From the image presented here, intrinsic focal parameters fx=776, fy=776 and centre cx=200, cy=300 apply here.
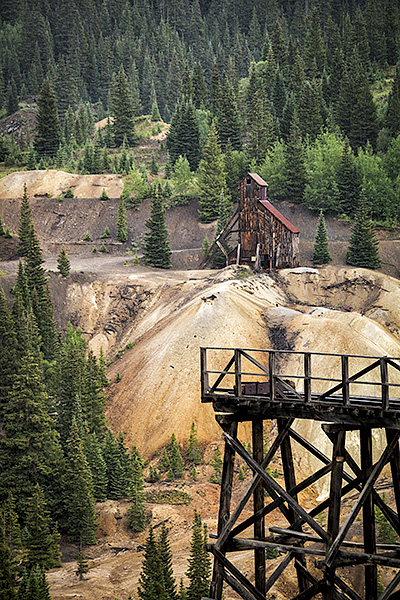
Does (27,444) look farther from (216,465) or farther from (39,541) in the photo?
(216,465)

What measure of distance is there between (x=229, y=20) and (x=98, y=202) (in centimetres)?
12305

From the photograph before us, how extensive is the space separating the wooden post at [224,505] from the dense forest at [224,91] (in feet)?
189

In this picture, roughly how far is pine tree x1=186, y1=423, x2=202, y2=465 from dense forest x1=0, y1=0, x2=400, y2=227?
37.9 metres

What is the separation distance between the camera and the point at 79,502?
36.2 meters

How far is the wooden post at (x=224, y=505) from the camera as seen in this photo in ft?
65.2

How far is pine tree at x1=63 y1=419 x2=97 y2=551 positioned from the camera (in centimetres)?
3616

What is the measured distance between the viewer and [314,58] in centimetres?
11644

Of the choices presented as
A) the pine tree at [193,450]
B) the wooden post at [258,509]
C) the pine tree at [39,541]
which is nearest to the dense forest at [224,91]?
the pine tree at [193,450]

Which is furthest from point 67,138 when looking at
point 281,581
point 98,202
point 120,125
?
point 281,581

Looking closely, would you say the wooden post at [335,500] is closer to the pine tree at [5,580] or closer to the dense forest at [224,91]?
the pine tree at [5,580]

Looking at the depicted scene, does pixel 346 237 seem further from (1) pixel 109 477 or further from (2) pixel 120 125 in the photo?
(2) pixel 120 125

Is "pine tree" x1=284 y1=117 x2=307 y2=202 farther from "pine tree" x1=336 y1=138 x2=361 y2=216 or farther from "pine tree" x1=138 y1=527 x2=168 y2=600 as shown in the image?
"pine tree" x1=138 y1=527 x2=168 y2=600

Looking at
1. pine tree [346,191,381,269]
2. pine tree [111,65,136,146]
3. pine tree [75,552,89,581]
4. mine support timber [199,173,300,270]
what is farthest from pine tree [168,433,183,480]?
pine tree [111,65,136,146]

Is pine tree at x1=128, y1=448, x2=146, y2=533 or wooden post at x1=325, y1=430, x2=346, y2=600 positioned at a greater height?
wooden post at x1=325, y1=430, x2=346, y2=600
